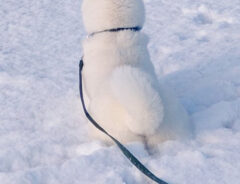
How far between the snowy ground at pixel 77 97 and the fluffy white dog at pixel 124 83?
135 mm

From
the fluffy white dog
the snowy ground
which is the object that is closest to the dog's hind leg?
the fluffy white dog

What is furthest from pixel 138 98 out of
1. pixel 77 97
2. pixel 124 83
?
pixel 77 97

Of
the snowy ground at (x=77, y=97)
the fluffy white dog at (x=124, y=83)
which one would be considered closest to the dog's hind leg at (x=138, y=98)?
the fluffy white dog at (x=124, y=83)

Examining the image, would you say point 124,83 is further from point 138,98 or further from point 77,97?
point 77,97

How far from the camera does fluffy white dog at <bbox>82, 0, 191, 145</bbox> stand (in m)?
2.17

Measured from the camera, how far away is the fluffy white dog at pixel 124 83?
7.13ft

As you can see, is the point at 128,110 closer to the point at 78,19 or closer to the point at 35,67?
the point at 35,67

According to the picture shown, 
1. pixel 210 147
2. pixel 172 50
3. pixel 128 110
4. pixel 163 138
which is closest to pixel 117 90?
pixel 128 110

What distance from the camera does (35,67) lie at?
3.80m

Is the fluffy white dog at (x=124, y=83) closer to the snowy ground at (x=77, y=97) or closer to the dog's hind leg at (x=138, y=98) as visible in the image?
the dog's hind leg at (x=138, y=98)

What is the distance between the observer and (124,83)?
2.16 meters

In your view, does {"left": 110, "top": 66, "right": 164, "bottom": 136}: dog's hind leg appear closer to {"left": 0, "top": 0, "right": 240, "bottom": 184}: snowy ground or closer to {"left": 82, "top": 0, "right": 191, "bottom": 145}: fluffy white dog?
{"left": 82, "top": 0, "right": 191, "bottom": 145}: fluffy white dog

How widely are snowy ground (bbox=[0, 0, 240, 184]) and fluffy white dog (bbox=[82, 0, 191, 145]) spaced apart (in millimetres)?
135

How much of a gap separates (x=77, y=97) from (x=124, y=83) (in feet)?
4.15
